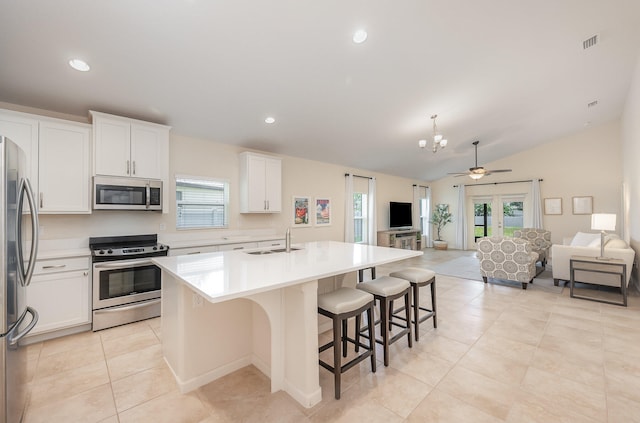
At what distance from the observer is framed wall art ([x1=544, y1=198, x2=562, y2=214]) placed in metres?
7.40

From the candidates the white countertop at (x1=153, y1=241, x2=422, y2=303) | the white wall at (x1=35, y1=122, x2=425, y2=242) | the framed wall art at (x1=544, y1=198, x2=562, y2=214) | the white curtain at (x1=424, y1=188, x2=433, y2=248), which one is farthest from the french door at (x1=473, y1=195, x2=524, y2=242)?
the white countertop at (x1=153, y1=241, x2=422, y2=303)

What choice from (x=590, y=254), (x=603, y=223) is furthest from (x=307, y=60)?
(x=590, y=254)

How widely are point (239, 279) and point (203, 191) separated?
3.25 m

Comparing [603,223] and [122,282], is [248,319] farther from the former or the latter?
[603,223]

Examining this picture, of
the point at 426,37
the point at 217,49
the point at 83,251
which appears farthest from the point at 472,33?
the point at 83,251

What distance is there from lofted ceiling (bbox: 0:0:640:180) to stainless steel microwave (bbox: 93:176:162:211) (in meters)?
0.88

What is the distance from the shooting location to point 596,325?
10.1ft

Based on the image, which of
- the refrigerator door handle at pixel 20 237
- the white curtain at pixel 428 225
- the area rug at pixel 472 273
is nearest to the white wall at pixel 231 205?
the refrigerator door handle at pixel 20 237

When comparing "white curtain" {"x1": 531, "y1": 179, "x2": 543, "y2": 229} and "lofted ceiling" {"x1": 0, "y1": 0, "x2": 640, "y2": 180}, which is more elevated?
"lofted ceiling" {"x1": 0, "y1": 0, "x2": 640, "y2": 180}

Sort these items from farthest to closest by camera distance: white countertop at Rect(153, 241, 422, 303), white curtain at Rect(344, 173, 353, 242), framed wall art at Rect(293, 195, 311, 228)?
white curtain at Rect(344, 173, 353, 242) < framed wall art at Rect(293, 195, 311, 228) < white countertop at Rect(153, 241, 422, 303)

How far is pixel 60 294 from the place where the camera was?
2.81 meters

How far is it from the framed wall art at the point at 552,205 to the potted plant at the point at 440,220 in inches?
104

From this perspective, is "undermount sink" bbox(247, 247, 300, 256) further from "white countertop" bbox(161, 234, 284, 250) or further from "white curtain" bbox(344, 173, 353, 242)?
"white curtain" bbox(344, 173, 353, 242)

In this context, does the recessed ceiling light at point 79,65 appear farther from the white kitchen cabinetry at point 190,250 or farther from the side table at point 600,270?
the side table at point 600,270
